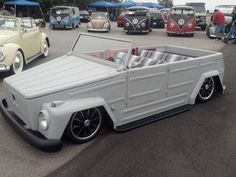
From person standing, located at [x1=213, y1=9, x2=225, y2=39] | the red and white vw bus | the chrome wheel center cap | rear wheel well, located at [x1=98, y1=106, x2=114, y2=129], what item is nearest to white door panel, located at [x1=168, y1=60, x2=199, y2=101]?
rear wheel well, located at [x1=98, y1=106, x2=114, y2=129]

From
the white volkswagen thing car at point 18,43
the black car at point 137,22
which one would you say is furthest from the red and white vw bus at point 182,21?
the white volkswagen thing car at point 18,43

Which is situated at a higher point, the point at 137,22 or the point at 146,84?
the point at 146,84

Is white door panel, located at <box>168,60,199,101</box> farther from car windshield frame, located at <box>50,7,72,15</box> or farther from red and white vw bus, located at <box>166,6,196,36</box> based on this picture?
car windshield frame, located at <box>50,7,72,15</box>

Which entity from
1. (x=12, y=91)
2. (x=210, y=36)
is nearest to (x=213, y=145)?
(x=12, y=91)

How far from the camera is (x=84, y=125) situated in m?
4.05

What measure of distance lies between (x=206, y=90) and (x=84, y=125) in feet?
9.16

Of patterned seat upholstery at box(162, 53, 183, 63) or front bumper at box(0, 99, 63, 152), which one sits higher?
patterned seat upholstery at box(162, 53, 183, 63)

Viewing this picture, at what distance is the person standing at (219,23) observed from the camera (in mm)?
15812

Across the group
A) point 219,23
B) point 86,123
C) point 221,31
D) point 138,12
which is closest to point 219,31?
point 221,31

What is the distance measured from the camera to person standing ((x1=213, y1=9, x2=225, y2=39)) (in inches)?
623

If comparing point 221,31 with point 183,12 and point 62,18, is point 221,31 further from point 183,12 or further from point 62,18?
point 62,18

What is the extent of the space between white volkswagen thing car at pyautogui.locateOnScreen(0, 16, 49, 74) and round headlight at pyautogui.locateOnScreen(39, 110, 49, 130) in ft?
12.6

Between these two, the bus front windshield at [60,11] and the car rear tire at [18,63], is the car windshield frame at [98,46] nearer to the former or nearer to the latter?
the car rear tire at [18,63]

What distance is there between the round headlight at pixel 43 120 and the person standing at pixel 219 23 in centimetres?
1419
